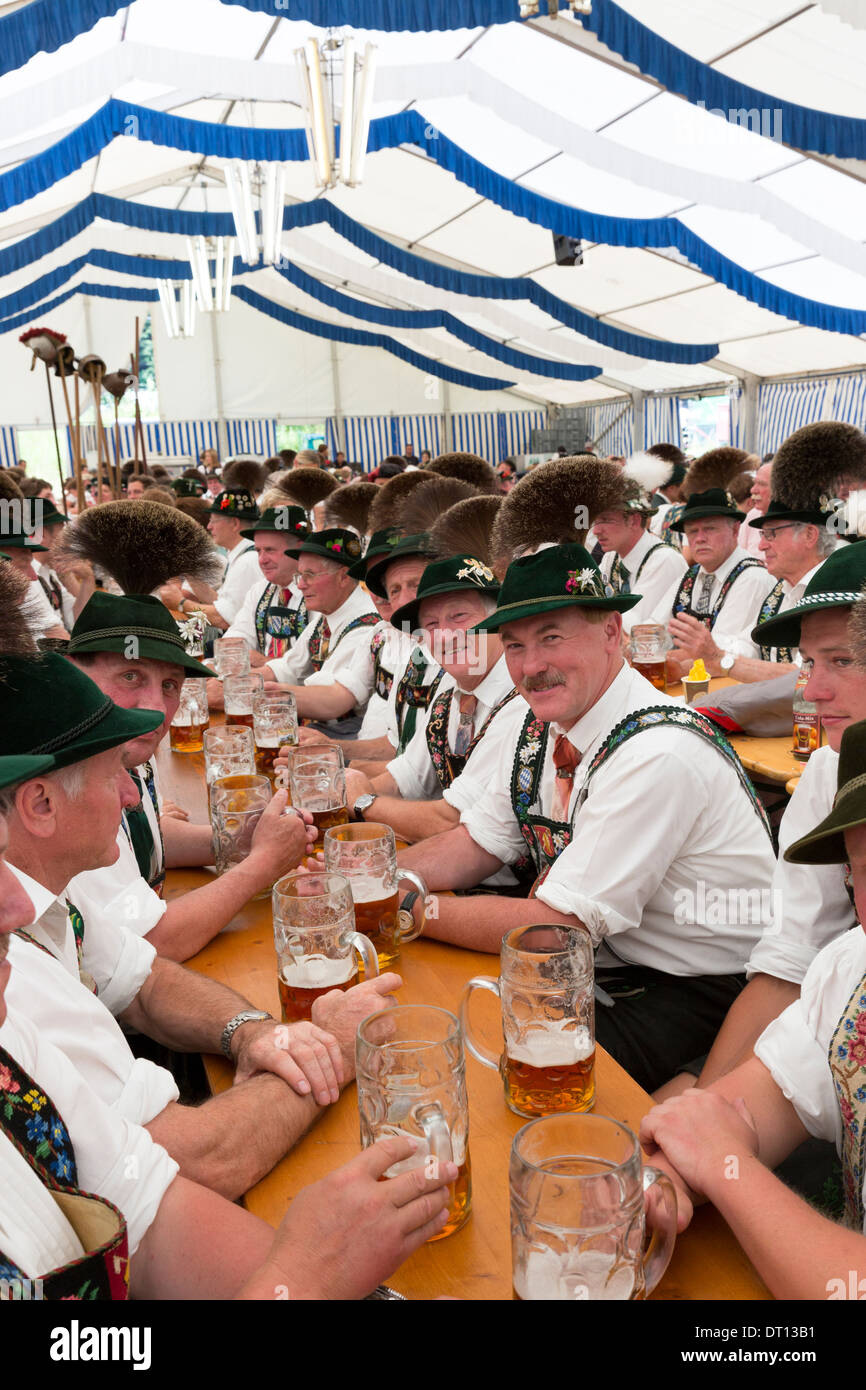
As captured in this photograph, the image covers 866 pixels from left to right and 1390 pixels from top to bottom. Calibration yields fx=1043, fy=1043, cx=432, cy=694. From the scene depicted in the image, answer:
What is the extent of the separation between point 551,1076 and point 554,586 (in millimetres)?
907

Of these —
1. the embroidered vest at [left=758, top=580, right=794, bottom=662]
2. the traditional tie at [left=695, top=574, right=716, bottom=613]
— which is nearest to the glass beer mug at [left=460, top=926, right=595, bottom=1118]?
the embroidered vest at [left=758, top=580, right=794, bottom=662]

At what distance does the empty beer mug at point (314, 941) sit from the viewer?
1.44m

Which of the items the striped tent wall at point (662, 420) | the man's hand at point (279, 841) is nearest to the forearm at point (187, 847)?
the man's hand at point (279, 841)

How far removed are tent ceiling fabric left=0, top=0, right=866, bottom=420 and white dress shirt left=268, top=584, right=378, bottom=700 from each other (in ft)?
7.99

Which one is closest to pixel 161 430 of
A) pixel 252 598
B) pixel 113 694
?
pixel 252 598

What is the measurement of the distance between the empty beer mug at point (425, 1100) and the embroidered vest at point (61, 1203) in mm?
276

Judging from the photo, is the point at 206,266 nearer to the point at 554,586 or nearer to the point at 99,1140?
the point at 554,586

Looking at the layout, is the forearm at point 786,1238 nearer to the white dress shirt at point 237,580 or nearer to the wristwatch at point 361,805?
the wristwatch at point 361,805

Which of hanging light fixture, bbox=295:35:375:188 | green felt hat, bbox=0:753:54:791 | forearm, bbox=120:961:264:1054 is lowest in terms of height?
forearm, bbox=120:961:264:1054

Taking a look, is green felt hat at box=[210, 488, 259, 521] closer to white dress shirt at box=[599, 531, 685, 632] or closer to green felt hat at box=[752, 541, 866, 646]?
white dress shirt at box=[599, 531, 685, 632]

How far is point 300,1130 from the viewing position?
50.7 inches

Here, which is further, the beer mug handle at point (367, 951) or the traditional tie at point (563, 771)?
the traditional tie at point (563, 771)

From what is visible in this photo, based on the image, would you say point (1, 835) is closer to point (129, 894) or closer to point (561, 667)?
point (129, 894)

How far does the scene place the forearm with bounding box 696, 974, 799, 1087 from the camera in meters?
1.61
